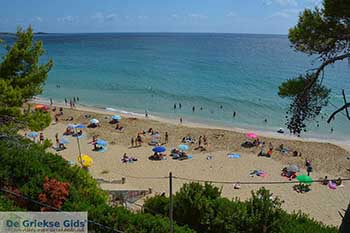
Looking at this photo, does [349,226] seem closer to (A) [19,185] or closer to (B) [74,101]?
(A) [19,185]

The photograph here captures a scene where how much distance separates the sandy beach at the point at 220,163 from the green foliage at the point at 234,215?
295 inches

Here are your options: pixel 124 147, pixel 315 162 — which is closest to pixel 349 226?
pixel 315 162

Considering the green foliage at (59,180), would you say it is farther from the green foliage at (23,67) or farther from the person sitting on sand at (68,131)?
the person sitting on sand at (68,131)

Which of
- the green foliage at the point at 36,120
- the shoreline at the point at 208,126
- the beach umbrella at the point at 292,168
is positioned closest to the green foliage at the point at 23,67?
the green foliage at the point at 36,120

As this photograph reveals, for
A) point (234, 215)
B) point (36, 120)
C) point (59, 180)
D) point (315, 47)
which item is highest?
point (315, 47)

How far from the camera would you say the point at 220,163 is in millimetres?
24531

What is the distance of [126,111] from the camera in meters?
40.2

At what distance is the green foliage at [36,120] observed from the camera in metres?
12.5

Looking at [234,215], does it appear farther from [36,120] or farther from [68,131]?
[68,131]

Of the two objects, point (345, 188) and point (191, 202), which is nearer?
point (191, 202)

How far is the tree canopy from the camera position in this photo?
6.96 m

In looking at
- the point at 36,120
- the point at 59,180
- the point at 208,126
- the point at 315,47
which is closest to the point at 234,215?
the point at 59,180

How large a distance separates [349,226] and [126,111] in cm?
3481

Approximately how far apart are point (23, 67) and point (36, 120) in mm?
2058
